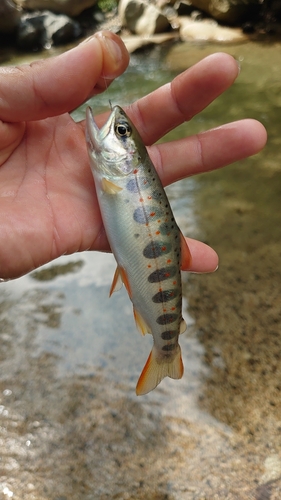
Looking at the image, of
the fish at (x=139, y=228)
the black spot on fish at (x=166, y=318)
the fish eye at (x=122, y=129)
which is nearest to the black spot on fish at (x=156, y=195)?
the fish at (x=139, y=228)

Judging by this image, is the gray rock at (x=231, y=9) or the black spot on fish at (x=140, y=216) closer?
the black spot on fish at (x=140, y=216)

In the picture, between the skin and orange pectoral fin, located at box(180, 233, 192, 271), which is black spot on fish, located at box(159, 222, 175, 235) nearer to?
orange pectoral fin, located at box(180, 233, 192, 271)

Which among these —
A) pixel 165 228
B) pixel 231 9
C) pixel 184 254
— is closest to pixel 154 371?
pixel 184 254

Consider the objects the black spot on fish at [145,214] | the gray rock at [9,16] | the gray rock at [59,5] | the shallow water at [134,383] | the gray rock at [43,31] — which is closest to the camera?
the black spot on fish at [145,214]

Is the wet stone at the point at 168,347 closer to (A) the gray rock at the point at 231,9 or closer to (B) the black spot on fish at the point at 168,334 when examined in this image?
(B) the black spot on fish at the point at 168,334

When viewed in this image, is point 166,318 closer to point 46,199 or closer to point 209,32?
point 46,199

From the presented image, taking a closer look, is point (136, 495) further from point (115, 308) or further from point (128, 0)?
point (128, 0)

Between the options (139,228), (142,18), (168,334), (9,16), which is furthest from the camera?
(142,18)
